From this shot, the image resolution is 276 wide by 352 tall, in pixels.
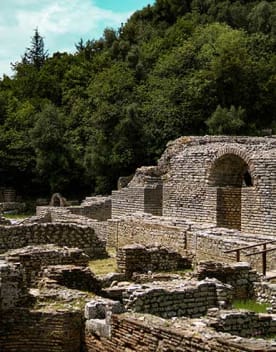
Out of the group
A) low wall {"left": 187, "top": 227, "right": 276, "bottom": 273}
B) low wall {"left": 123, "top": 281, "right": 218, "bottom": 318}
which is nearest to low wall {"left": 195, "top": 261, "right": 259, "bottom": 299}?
low wall {"left": 123, "top": 281, "right": 218, "bottom": 318}

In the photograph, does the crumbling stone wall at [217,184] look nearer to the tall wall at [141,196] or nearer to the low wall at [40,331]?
the tall wall at [141,196]

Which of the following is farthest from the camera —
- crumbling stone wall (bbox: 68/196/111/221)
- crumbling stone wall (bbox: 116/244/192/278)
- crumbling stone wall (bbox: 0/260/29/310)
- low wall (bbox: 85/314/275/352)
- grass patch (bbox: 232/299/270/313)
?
crumbling stone wall (bbox: 68/196/111/221)

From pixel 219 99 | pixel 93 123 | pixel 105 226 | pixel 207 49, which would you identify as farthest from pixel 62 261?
pixel 207 49

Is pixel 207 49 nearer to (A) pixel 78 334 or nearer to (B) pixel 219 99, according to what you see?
(B) pixel 219 99

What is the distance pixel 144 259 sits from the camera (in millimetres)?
14156

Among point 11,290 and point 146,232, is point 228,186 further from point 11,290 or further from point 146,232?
point 11,290

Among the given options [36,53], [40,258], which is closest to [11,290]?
[40,258]

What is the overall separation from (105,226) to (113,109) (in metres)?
25.6

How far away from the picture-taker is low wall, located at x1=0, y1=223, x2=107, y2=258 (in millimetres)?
15633

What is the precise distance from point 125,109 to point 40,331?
123 ft

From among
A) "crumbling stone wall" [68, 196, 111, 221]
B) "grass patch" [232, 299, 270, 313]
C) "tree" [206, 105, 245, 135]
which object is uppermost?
"tree" [206, 105, 245, 135]

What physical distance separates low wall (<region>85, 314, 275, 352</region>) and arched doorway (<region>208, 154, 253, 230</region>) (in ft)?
38.4

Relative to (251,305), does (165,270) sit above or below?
above

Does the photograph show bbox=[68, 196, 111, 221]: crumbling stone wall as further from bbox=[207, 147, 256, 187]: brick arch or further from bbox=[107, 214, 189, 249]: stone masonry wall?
bbox=[207, 147, 256, 187]: brick arch
